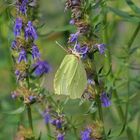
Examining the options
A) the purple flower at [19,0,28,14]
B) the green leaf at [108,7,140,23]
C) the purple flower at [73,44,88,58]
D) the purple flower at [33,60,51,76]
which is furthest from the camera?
the purple flower at [33,60,51,76]

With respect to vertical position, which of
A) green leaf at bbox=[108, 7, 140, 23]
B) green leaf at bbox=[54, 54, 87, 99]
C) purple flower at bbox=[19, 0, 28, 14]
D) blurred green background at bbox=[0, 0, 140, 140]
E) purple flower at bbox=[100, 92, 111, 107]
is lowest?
blurred green background at bbox=[0, 0, 140, 140]

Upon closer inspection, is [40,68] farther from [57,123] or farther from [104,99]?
[104,99]

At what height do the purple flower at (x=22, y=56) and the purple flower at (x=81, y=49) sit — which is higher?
the purple flower at (x=81, y=49)

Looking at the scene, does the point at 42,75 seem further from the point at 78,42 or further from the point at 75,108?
the point at 75,108

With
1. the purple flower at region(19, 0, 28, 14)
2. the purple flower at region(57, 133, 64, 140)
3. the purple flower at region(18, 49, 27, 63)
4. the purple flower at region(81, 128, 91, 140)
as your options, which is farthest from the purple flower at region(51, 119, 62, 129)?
the purple flower at region(19, 0, 28, 14)

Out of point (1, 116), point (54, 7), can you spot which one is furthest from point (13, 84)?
point (54, 7)

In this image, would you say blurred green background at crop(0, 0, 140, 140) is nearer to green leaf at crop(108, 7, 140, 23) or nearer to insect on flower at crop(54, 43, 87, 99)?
green leaf at crop(108, 7, 140, 23)

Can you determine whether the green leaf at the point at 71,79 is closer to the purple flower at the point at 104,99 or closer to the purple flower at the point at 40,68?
the purple flower at the point at 104,99

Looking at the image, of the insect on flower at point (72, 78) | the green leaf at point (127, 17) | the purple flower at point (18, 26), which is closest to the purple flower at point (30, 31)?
the purple flower at point (18, 26)

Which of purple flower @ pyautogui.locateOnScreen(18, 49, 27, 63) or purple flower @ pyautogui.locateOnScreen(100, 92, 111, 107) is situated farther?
purple flower @ pyautogui.locateOnScreen(18, 49, 27, 63)
